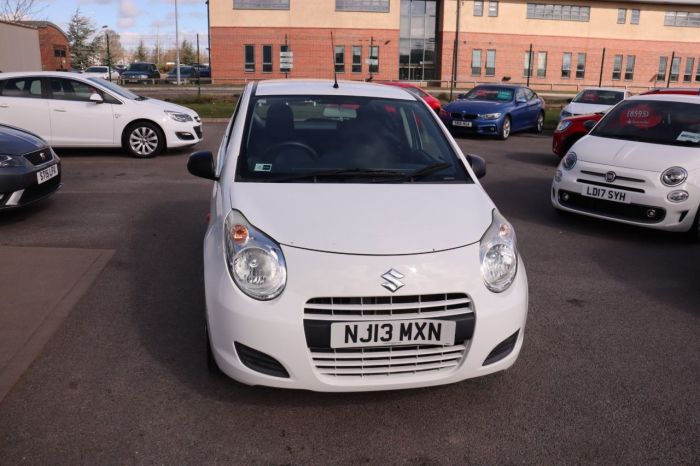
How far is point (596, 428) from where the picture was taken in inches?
123

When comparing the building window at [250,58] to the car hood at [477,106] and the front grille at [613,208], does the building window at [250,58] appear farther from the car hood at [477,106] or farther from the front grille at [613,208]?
the front grille at [613,208]

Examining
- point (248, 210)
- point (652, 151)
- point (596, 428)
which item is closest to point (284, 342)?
point (248, 210)

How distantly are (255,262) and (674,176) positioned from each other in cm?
525

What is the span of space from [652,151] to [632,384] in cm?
419

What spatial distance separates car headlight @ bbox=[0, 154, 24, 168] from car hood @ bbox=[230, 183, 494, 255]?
3.95 metres

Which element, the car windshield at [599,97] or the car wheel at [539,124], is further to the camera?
the car wheel at [539,124]

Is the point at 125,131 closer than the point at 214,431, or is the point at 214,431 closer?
the point at 214,431

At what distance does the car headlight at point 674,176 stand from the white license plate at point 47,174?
21.5 feet

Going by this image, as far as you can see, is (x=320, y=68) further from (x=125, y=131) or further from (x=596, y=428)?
(x=596, y=428)

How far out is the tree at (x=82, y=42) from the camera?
60.3 meters

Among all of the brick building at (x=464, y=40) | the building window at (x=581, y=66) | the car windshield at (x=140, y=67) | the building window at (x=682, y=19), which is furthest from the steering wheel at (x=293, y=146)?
the building window at (x=682, y=19)

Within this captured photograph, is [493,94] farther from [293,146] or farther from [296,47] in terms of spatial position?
[296,47]

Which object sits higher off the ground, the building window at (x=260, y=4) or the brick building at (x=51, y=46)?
the building window at (x=260, y=4)

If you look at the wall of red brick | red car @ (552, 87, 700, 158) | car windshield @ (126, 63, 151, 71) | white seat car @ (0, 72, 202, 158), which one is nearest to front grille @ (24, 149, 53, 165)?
white seat car @ (0, 72, 202, 158)
